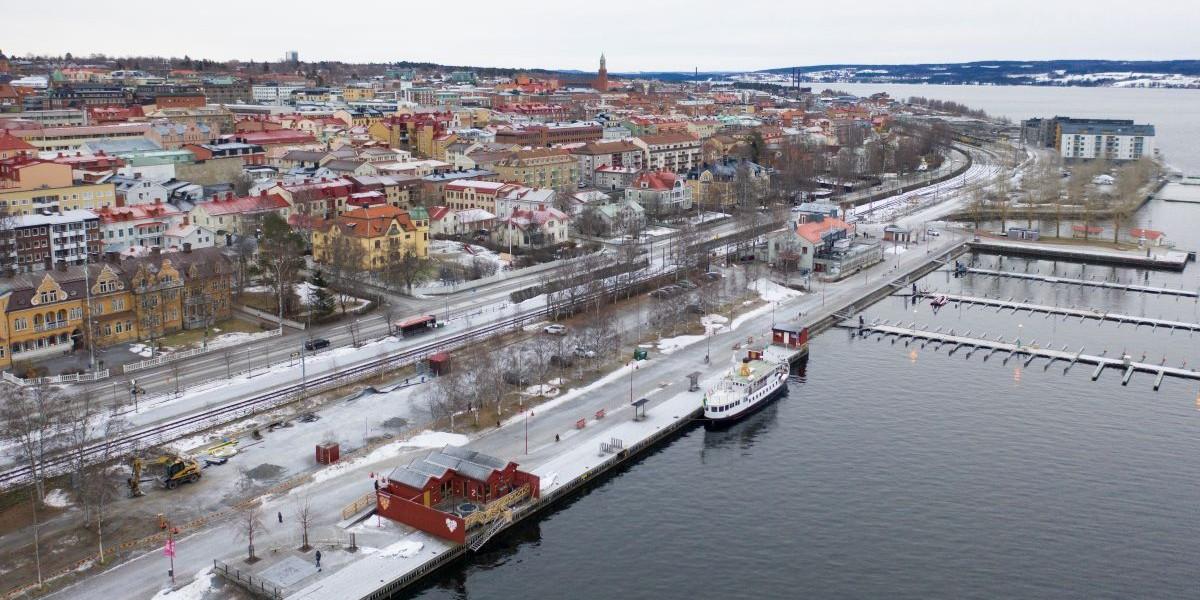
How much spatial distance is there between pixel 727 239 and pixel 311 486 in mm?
40385

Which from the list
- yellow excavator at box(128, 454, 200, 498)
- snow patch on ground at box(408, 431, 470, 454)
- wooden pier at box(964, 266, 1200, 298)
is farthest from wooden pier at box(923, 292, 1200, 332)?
yellow excavator at box(128, 454, 200, 498)

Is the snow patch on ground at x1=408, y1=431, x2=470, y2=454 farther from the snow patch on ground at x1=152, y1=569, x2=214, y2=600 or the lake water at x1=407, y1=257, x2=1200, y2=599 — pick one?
the snow patch on ground at x1=152, y1=569, x2=214, y2=600

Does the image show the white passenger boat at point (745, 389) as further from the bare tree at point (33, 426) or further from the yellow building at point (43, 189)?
the yellow building at point (43, 189)

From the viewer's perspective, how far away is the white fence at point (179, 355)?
120 feet

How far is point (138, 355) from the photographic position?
38.0 m

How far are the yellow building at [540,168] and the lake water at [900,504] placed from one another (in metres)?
43.3

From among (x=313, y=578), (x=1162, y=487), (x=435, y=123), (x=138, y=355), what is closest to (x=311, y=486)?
(x=313, y=578)

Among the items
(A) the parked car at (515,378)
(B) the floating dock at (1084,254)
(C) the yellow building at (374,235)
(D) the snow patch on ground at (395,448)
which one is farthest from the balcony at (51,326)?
(B) the floating dock at (1084,254)

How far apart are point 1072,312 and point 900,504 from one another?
1040 inches

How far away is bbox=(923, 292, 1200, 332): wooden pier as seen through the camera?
47094 millimetres

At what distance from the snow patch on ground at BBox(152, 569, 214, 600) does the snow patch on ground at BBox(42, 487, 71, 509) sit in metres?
5.92

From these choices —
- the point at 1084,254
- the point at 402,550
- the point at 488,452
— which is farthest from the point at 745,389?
the point at 1084,254

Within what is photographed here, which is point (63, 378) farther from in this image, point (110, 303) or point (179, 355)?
point (110, 303)

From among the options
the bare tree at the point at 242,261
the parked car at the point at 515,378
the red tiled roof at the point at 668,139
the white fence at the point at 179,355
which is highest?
the red tiled roof at the point at 668,139
